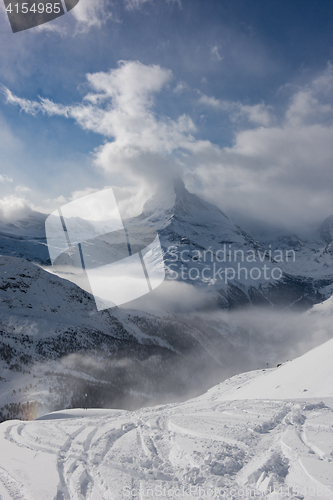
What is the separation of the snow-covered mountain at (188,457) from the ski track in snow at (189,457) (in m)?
0.03

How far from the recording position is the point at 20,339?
85500mm

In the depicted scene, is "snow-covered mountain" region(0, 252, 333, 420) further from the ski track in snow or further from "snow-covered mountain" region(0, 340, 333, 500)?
the ski track in snow

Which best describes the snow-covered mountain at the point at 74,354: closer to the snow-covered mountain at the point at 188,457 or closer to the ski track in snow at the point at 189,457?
the snow-covered mountain at the point at 188,457

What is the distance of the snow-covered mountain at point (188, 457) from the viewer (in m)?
7.31

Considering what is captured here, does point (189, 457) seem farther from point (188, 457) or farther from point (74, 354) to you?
point (74, 354)

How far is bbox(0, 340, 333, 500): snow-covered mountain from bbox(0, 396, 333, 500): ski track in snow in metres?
0.03

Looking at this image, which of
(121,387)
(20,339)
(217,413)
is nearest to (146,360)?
(121,387)

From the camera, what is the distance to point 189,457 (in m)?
9.02

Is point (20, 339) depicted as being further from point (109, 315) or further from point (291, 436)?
point (291, 436)

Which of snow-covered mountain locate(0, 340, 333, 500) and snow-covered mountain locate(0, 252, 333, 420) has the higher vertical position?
snow-covered mountain locate(0, 340, 333, 500)

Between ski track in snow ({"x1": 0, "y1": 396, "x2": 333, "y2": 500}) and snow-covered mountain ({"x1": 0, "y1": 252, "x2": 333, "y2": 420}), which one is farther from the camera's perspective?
snow-covered mountain ({"x1": 0, "y1": 252, "x2": 333, "y2": 420})

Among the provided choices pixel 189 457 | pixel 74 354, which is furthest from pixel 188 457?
pixel 74 354

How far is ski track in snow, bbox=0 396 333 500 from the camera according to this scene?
7.39 metres

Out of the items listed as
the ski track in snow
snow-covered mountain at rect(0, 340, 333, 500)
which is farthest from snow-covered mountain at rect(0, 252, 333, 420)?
the ski track in snow
